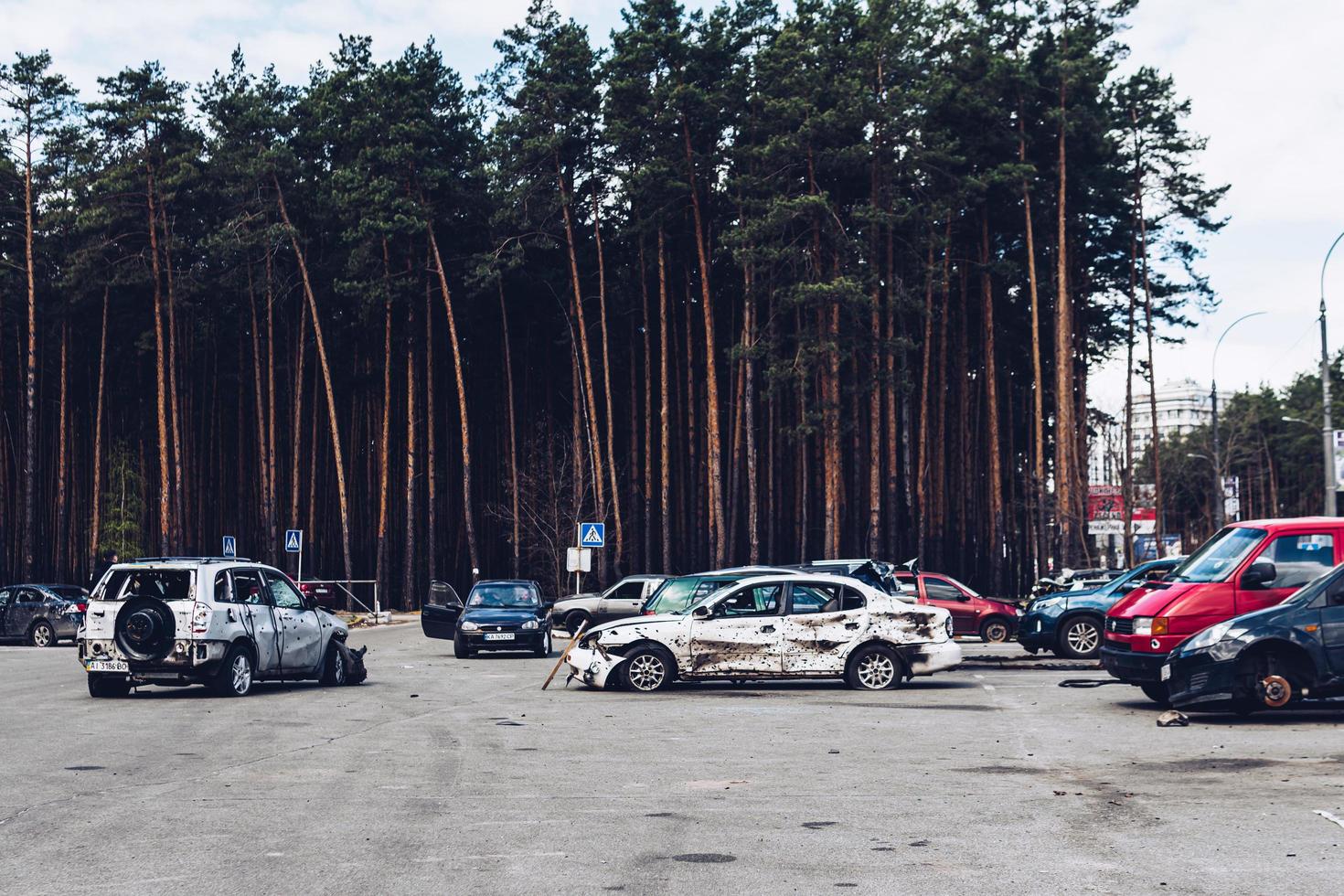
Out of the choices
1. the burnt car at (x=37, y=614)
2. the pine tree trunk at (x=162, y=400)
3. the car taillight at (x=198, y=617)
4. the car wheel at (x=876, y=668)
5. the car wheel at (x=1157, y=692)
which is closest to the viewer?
the car wheel at (x=1157, y=692)

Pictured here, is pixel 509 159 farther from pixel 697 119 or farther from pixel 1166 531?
pixel 1166 531

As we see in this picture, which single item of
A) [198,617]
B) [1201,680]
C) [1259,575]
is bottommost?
[1201,680]

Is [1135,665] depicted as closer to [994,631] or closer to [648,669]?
[648,669]

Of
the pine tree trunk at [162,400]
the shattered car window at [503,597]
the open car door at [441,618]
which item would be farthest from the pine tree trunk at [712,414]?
the pine tree trunk at [162,400]

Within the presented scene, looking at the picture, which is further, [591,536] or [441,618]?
[591,536]

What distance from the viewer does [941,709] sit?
58.3 ft

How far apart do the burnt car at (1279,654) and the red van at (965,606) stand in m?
17.4

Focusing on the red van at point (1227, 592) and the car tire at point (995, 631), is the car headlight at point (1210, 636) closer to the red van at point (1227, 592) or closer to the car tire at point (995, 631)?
the red van at point (1227, 592)

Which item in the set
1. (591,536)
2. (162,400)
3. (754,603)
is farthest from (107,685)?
(162,400)

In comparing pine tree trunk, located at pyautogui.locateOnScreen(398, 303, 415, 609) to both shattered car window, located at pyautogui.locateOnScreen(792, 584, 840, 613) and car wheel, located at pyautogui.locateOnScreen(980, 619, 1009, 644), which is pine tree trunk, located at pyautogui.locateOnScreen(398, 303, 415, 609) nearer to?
car wheel, located at pyautogui.locateOnScreen(980, 619, 1009, 644)

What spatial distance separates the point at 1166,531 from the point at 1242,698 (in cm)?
10865

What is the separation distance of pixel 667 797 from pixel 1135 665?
26.3 feet

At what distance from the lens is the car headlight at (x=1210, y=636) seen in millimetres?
15453

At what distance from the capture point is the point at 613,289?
184 feet
